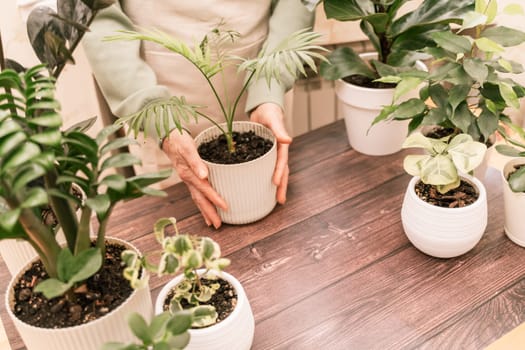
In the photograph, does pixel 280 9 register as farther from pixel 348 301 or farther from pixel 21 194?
pixel 21 194

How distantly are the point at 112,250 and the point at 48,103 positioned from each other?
0.31m

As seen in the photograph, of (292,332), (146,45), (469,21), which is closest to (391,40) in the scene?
(469,21)

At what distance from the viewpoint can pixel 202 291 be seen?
0.79 m

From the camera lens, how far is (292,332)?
2.95 feet

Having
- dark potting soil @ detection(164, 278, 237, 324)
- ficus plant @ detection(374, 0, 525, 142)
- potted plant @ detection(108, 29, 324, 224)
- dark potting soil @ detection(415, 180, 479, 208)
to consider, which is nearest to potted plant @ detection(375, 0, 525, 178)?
ficus plant @ detection(374, 0, 525, 142)

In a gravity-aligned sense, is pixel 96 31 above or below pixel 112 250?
above

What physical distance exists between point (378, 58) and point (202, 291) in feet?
2.71

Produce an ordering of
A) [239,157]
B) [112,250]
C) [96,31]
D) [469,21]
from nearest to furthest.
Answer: [112,250] → [469,21] → [239,157] → [96,31]

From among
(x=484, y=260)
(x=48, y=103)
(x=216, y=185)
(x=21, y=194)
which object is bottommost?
(x=484, y=260)

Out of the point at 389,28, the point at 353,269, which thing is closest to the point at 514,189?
the point at 353,269

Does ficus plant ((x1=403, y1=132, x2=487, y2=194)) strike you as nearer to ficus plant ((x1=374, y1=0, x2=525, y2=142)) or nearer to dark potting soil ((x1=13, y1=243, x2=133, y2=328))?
ficus plant ((x1=374, y1=0, x2=525, y2=142))

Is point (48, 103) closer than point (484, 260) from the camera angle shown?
Yes

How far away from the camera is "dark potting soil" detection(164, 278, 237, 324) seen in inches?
30.8

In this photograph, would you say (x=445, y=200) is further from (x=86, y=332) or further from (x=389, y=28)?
(x=86, y=332)
